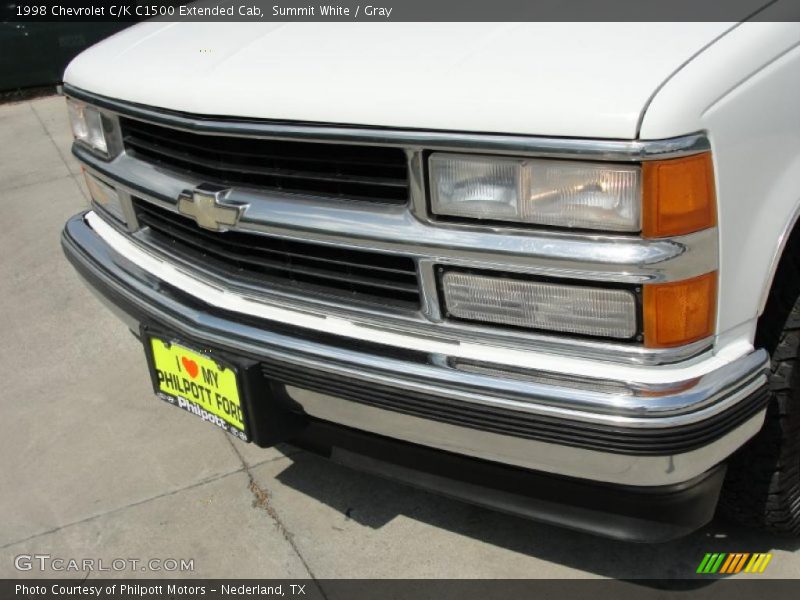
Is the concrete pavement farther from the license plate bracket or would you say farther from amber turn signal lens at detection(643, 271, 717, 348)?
amber turn signal lens at detection(643, 271, 717, 348)

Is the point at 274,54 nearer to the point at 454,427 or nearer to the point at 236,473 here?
the point at 454,427

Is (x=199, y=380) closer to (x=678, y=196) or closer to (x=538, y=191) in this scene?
(x=538, y=191)

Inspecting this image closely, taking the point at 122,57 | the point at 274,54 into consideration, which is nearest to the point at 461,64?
the point at 274,54

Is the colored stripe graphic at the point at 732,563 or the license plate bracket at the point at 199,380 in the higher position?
the license plate bracket at the point at 199,380

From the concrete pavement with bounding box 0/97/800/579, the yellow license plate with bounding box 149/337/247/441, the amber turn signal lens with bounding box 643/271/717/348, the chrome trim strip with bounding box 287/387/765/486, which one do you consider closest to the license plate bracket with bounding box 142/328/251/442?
the yellow license plate with bounding box 149/337/247/441

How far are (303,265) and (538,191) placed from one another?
0.72 m

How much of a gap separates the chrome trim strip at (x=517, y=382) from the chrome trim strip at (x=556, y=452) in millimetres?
81

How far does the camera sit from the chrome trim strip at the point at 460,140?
5.49 feet

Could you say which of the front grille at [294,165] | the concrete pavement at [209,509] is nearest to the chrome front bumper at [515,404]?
the front grille at [294,165]

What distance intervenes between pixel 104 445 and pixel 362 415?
4.76 ft

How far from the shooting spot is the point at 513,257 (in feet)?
6.02

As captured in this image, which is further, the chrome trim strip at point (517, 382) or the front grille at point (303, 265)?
the front grille at point (303, 265)

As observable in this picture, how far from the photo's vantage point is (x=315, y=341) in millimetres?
2182

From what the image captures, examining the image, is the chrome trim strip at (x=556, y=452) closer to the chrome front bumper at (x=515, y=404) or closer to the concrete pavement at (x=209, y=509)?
the chrome front bumper at (x=515, y=404)
